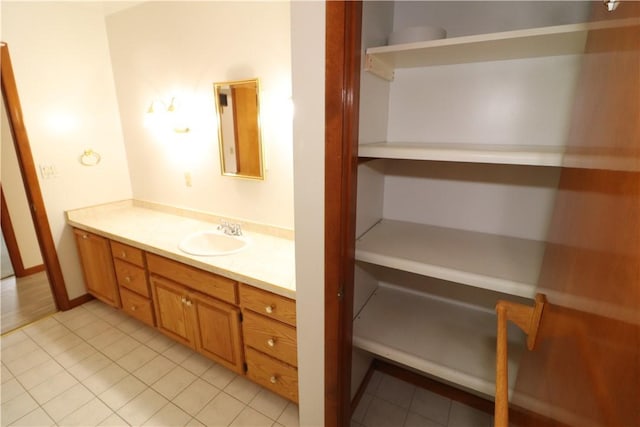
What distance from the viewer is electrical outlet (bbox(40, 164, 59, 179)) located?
89.6 inches

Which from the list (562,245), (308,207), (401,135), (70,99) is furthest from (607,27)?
(70,99)

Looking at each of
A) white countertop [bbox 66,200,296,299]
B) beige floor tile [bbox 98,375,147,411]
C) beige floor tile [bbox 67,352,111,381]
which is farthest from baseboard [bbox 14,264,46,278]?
beige floor tile [bbox 98,375,147,411]

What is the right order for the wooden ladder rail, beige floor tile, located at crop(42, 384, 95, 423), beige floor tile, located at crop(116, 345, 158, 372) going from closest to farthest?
the wooden ladder rail, beige floor tile, located at crop(42, 384, 95, 423), beige floor tile, located at crop(116, 345, 158, 372)

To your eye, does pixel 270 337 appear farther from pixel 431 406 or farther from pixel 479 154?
pixel 479 154

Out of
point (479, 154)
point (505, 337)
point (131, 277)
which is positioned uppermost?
point (479, 154)

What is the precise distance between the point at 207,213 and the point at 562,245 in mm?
2225

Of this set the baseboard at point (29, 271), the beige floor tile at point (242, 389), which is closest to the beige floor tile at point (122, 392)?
the beige floor tile at point (242, 389)

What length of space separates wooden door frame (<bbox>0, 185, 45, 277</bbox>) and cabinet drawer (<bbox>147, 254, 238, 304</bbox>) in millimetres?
2343

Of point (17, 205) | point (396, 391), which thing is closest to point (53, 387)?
point (396, 391)

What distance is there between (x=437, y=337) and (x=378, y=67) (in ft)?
3.83

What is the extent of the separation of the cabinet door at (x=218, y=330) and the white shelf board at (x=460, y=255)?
0.90m

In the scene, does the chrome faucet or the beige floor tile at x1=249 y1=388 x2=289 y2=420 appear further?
the chrome faucet

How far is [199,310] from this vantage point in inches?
70.4

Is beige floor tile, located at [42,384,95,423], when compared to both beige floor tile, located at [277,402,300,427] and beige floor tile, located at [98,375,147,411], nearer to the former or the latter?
beige floor tile, located at [98,375,147,411]
